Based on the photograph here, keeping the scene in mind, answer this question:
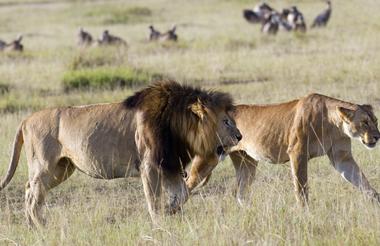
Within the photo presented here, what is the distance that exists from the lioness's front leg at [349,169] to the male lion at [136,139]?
3.36ft

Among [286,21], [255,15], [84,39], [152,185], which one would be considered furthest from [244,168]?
[255,15]

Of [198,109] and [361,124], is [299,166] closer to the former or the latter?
[361,124]

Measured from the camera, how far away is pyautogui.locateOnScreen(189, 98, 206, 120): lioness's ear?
7.03 m

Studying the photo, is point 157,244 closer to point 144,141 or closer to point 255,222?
point 255,222

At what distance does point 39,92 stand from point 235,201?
9.76 m

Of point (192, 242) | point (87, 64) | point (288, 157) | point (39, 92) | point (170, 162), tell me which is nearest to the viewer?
point (192, 242)

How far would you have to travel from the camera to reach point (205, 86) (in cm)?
1681

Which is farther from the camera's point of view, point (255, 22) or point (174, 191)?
point (255, 22)

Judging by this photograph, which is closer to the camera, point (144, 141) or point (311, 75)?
point (144, 141)

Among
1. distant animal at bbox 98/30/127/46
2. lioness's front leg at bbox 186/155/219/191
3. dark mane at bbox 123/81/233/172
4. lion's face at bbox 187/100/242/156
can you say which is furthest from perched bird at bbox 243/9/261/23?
lion's face at bbox 187/100/242/156

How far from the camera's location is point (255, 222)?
20.6ft

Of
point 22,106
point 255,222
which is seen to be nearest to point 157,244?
point 255,222

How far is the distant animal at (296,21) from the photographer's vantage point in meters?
29.3

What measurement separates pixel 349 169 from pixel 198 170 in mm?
1292
